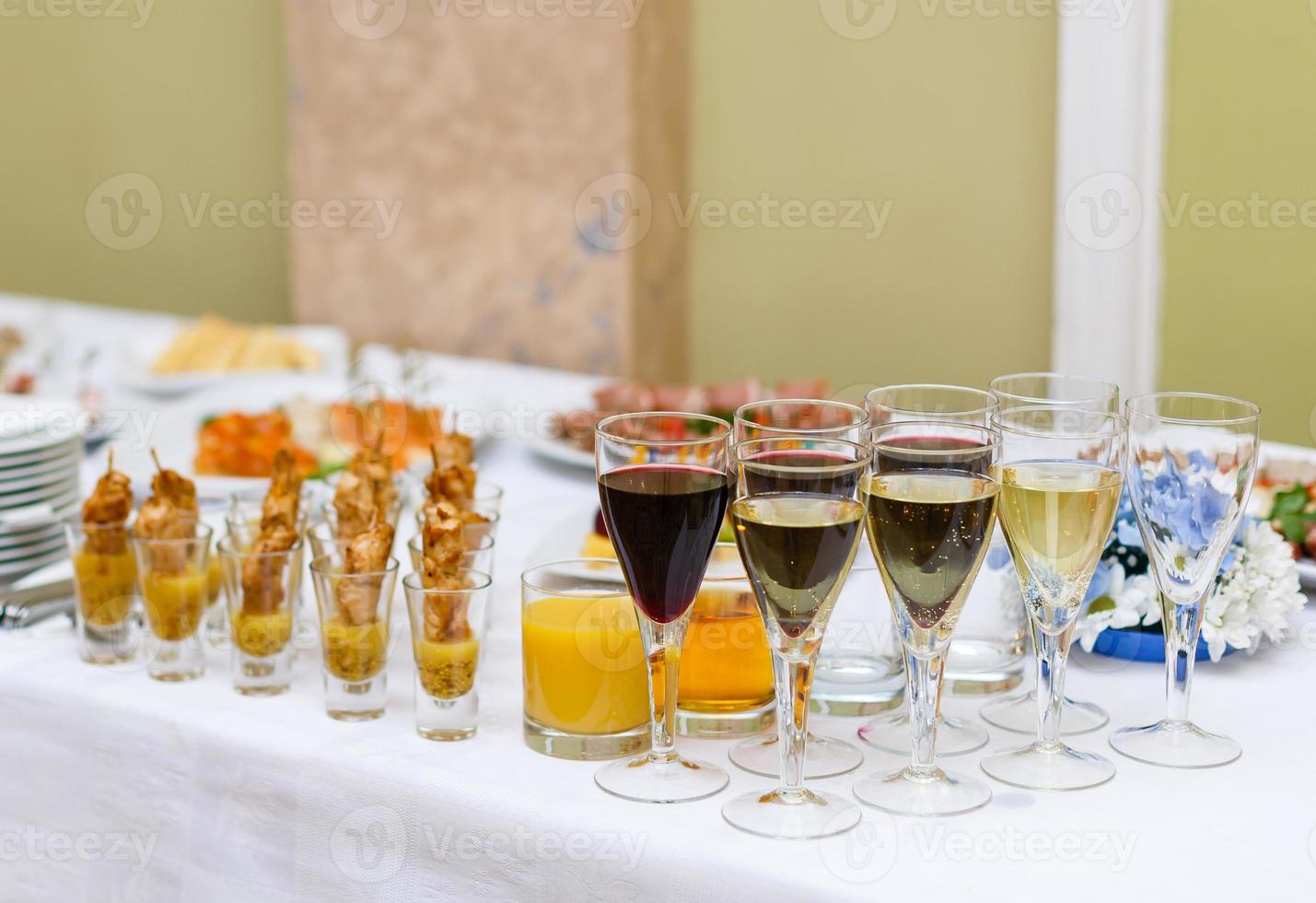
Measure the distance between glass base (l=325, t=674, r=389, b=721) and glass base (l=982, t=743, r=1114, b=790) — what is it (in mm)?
450

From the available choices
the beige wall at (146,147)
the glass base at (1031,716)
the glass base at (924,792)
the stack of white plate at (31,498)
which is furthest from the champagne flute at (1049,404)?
the beige wall at (146,147)

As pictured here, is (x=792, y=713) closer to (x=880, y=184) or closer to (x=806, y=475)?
(x=806, y=475)

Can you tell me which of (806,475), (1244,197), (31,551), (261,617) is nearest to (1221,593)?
(806,475)

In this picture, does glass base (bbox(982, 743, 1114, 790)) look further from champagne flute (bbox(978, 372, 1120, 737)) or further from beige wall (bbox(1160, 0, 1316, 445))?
beige wall (bbox(1160, 0, 1316, 445))

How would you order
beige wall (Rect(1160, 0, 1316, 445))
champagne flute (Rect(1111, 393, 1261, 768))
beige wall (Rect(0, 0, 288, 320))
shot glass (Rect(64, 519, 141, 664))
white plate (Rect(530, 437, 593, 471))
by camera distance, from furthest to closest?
beige wall (Rect(0, 0, 288, 320)), beige wall (Rect(1160, 0, 1316, 445)), white plate (Rect(530, 437, 593, 471)), shot glass (Rect(64, 519, 141, 664)), champagne flute (Rect(1111, 393, 1261, 768))

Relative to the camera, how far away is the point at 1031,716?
3.43ft

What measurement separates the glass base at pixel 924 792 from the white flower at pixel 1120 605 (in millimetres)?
250

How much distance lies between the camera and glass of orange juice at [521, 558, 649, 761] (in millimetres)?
983

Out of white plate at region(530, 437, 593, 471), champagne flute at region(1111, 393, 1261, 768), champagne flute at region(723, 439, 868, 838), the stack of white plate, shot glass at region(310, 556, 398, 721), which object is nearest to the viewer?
champagne flute at region(723, 439, 868, 838)

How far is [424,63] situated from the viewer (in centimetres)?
319

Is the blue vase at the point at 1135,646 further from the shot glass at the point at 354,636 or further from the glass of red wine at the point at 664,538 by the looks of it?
the shot glass at the point at 354,636

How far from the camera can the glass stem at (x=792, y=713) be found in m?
0.87

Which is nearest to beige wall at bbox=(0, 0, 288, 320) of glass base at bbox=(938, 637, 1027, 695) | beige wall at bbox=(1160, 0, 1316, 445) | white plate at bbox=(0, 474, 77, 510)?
beige wall at bbox=(1160, 0, 1316, 445)

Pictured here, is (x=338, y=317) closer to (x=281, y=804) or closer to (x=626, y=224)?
(x=626, y=224)
